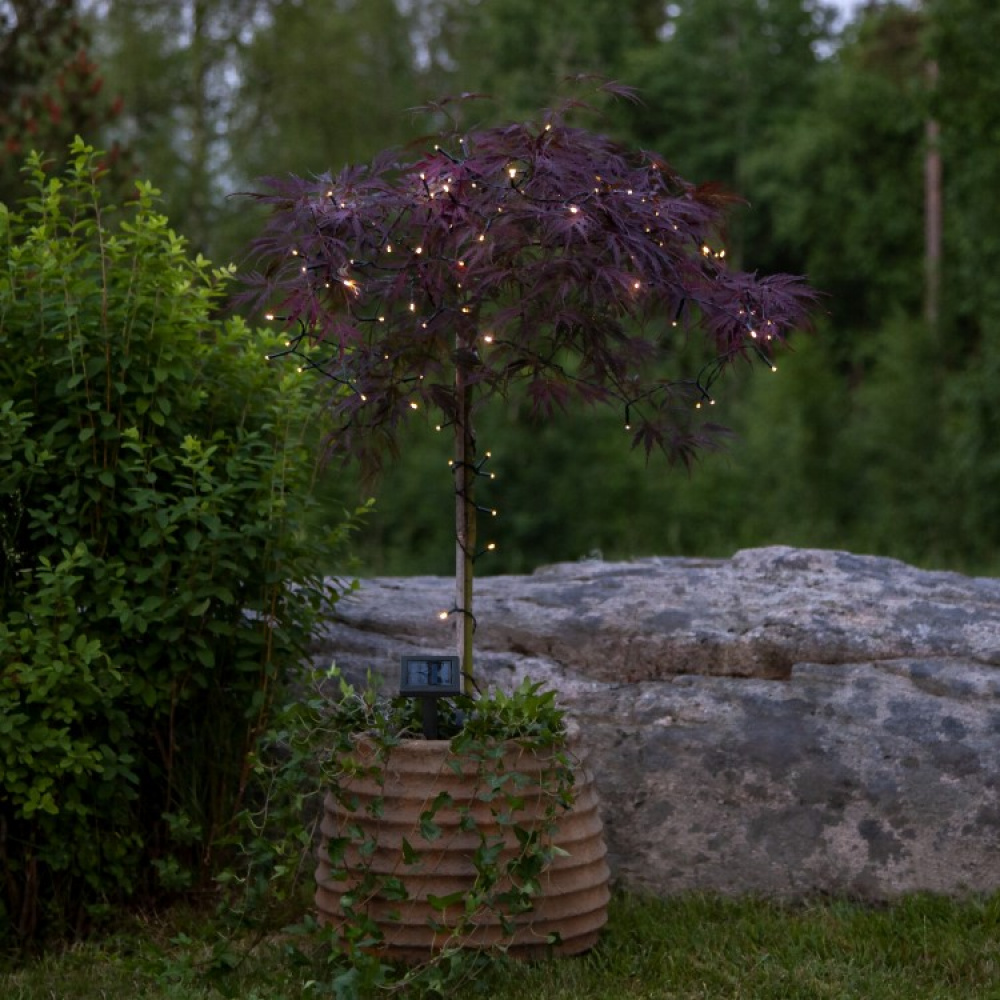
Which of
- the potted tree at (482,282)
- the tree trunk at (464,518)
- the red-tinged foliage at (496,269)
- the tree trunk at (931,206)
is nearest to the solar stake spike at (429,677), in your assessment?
the potted tree at (482,282)

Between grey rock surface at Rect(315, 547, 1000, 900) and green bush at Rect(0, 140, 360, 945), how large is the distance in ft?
1.99

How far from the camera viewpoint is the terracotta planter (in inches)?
160

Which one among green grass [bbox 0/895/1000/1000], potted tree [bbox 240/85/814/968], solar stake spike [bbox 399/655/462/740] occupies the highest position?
potted tree [bbox 240/85/814/968]

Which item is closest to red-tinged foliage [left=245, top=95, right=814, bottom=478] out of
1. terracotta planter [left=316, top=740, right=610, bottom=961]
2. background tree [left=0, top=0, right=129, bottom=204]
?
terracotta planter [left=316, top=740, right=610, bottom=961]

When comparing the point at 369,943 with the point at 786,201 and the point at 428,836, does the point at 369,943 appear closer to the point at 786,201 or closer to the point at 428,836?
the point at 428,836

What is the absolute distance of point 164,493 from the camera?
15.5ft

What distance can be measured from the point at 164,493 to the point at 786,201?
23420 millimetres

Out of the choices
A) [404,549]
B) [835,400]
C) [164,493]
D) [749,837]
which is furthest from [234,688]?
[835,400]

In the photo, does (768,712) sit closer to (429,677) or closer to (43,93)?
(429,677)

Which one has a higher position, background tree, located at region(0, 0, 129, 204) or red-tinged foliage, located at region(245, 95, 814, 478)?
background tree, located at region(0, 0, 129, 204)

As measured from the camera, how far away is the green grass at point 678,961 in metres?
4.14

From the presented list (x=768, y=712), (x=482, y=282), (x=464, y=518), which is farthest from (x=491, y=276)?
(x=768, y=712)

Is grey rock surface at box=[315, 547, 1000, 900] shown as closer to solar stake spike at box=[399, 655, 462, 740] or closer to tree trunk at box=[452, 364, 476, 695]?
tree trunk at box=[452, 364, 476, 695]

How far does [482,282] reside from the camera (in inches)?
157
